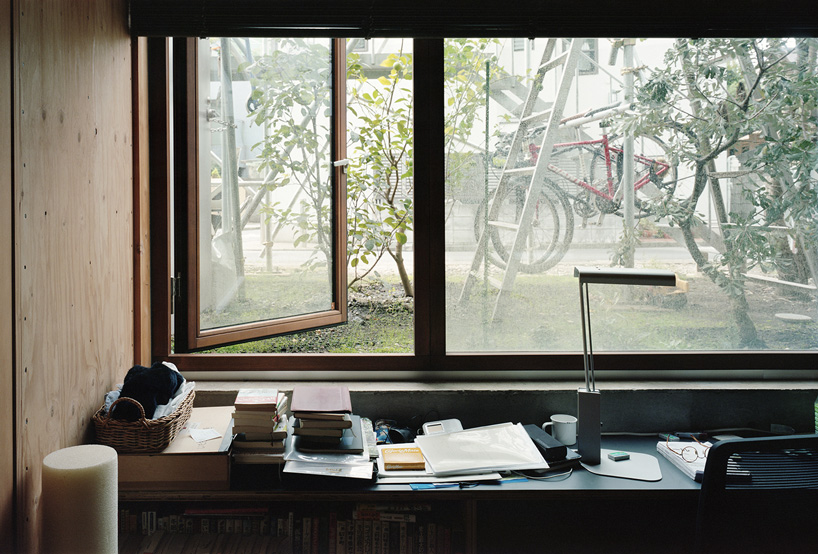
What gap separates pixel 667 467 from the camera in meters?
1.83

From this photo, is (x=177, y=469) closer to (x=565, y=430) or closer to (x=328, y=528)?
(x=328, y=528)

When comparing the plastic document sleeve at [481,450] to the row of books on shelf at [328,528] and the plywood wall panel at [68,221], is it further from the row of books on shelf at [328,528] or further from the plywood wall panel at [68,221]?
the plywood wall panel at [68,221]

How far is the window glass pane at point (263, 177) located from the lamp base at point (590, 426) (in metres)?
1.11

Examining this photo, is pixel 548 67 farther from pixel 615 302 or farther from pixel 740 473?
pixel 740 473

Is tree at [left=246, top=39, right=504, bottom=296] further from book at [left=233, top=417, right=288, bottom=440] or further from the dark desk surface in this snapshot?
the dark desk surface

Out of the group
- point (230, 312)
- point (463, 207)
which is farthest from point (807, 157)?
point (230, 312)

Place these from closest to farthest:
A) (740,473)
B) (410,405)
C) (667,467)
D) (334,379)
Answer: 1. (740,473)
2. (667,467)
3. (410,405)
4. (334,379)

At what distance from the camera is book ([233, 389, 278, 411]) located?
5.61 ft

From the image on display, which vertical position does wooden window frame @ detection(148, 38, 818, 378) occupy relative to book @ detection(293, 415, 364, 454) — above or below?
above

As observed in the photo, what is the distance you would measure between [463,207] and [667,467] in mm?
1145

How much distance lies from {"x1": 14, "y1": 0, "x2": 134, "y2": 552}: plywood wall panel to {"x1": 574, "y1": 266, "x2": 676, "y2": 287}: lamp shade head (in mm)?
1494

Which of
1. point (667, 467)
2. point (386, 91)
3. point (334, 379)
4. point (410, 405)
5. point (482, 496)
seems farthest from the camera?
point (386, 91)

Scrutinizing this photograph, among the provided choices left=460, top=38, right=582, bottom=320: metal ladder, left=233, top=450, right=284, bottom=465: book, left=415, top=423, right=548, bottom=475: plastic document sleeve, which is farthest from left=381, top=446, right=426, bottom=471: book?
left=460, top=38, right=582, bottom=320: metal ladder

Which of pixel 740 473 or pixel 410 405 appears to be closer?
pixel 740 473
